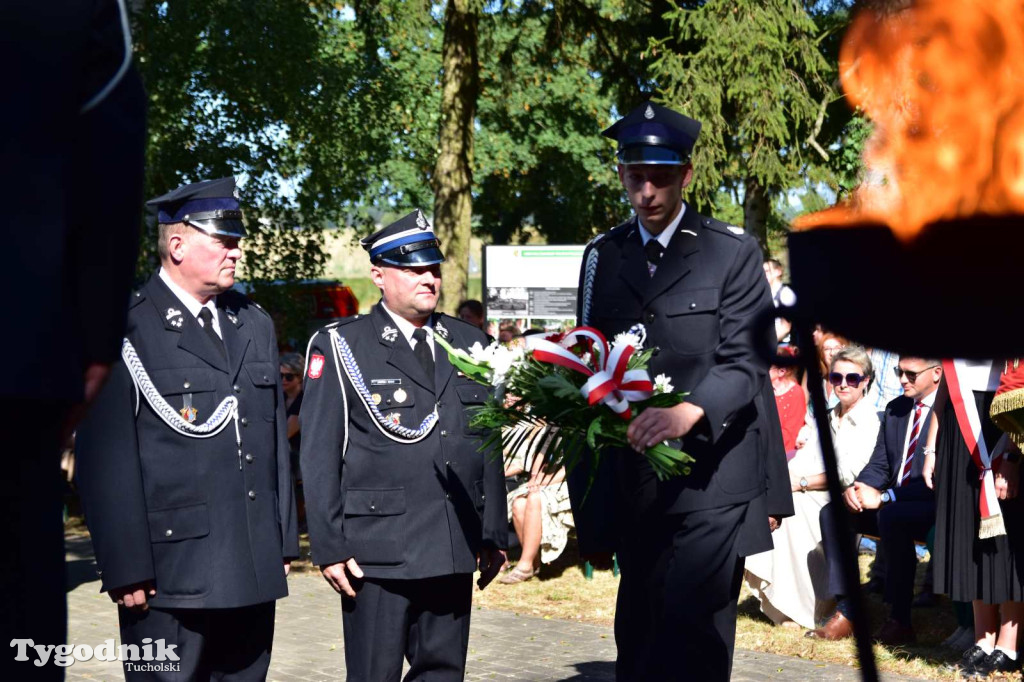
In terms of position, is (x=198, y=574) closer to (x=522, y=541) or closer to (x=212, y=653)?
(x=212, y=653)

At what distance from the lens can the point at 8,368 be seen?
2.24 m

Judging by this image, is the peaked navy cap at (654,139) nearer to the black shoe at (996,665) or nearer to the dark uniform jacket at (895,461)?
the black shoe at (996,665)

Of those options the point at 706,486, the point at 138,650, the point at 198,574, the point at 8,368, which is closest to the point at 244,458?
the point at 198,574

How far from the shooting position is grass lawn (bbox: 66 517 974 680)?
7609mm

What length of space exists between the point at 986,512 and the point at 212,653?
459 centimetres

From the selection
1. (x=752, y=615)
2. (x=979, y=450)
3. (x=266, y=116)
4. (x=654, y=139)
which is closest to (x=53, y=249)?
(x=654, y=139)

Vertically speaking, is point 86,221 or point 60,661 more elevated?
point 86,221

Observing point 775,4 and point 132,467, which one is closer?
point 132,467

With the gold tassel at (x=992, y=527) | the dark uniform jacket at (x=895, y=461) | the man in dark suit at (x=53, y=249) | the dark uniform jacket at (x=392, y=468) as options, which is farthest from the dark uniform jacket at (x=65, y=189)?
the dark uniform jacket at (x=895, y=461)

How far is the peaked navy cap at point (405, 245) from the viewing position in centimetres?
518

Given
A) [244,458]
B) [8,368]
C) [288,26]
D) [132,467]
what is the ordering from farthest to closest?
[288,26] → [244,458] → [132,467] → [8,368]

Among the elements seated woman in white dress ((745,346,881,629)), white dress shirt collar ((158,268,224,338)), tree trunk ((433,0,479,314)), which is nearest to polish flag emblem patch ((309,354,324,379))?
white dress shirt collar ((158,268,224,338))

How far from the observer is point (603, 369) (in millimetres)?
4121

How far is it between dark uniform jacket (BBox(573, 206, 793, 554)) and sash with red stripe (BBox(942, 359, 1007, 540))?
3013mm
